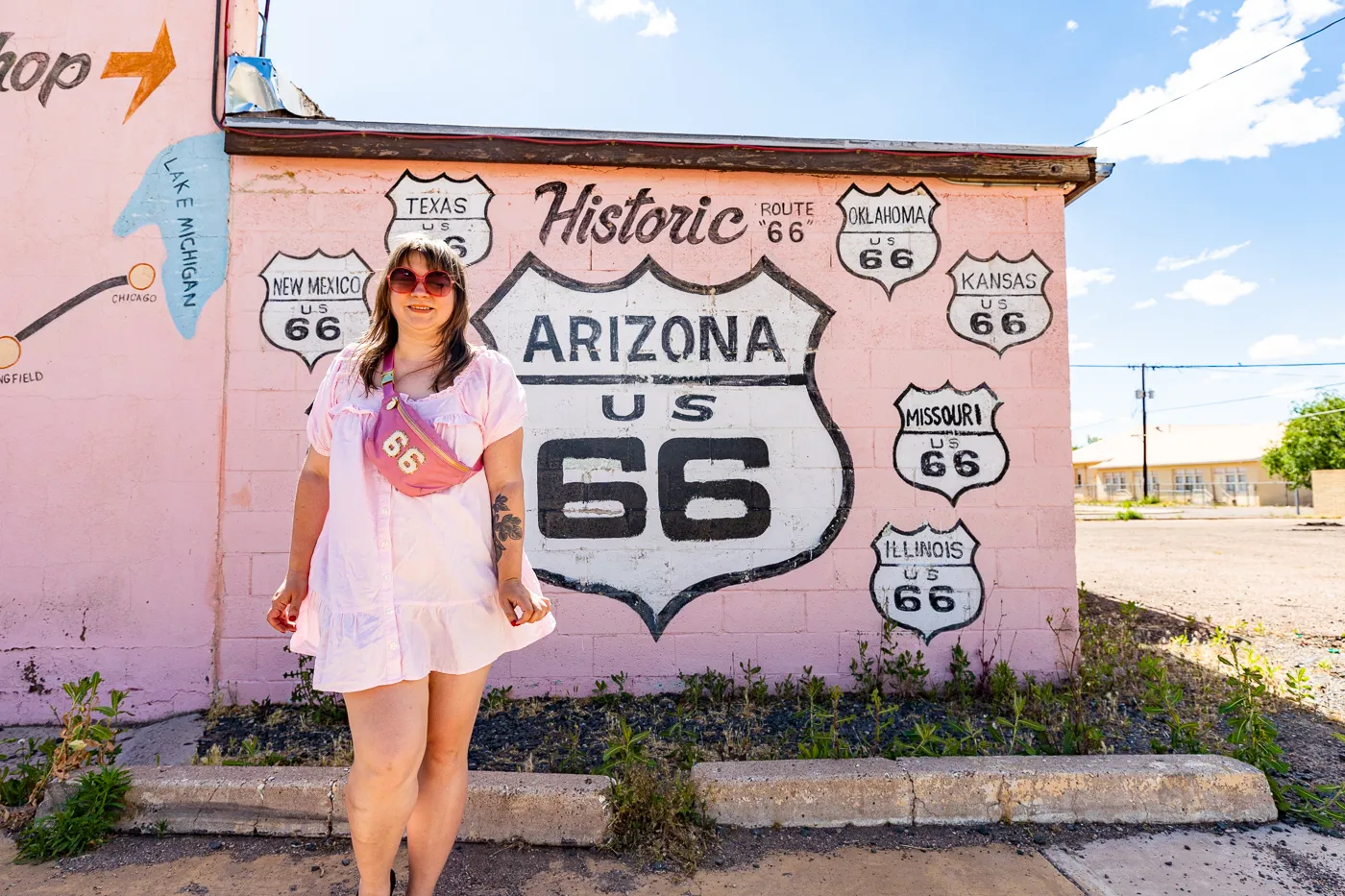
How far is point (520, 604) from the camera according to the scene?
1.84 m

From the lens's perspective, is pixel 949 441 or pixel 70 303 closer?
pixel 70 303

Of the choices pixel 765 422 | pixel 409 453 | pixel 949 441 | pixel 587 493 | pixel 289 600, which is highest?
pixel 765 422

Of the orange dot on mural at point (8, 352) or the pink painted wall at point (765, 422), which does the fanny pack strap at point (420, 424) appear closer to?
the pink painted wall at point (765, 422)

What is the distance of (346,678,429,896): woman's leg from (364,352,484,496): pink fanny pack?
50 cm

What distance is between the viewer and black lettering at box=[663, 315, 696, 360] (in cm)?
403

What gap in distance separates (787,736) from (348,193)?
3.65m

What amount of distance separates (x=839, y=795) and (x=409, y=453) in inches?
77.3

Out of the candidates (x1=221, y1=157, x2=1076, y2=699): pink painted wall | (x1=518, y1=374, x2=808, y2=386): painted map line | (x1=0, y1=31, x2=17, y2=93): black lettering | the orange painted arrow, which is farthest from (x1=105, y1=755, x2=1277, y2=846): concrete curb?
(x1=0, y1=31, x2=17, y2=93): black lettering

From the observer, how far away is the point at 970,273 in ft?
13.5

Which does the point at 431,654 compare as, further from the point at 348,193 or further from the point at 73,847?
the point at 348,193

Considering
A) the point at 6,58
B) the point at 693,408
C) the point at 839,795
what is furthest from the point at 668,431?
the point at 6,58

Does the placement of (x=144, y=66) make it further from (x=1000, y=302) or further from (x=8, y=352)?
(x=1000, y=302)

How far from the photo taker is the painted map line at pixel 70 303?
3.81 meters

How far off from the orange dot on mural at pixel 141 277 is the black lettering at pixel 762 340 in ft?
10.7
